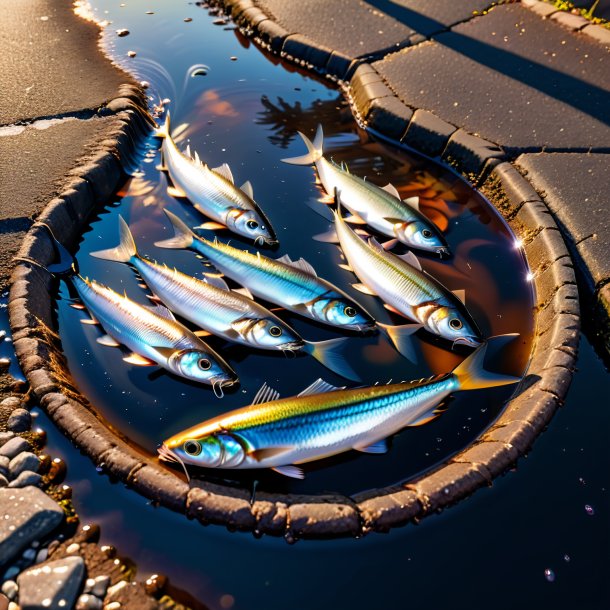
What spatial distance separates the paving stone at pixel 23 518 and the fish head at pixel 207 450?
32.6 inches

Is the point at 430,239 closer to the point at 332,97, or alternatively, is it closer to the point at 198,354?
the point at 198,354

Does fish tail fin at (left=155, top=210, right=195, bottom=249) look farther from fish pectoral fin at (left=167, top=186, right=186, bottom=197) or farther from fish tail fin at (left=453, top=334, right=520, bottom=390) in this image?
fish tail fin at (left=453, top=334, right=520, bottom=390)

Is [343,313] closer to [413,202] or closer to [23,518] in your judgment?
[413,202]

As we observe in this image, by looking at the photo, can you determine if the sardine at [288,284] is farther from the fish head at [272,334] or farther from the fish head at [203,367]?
the fish head at [203,367]

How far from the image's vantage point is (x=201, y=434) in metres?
3.96

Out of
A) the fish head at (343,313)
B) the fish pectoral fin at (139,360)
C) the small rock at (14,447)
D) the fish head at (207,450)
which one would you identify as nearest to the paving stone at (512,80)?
the fish head at (343,313)

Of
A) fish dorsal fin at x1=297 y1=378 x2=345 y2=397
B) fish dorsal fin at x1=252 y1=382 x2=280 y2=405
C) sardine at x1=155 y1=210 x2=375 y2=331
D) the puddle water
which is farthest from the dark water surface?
fish dorsal fin at x1=297 y1=378 x2=345 y2=397

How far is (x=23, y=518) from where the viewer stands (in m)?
3.77

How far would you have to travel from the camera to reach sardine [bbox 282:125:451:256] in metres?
5.81

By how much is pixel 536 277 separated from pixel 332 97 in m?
4.01

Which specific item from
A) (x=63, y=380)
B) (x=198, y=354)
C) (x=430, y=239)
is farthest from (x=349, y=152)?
(x=63, y=380)

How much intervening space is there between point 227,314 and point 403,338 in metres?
1.48

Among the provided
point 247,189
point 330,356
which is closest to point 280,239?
point 247,189

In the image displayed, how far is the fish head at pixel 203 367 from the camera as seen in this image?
15.0ft
